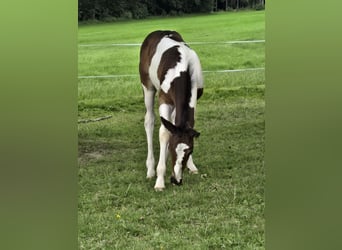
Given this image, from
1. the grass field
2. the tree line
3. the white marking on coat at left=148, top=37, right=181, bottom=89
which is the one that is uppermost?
the tree line

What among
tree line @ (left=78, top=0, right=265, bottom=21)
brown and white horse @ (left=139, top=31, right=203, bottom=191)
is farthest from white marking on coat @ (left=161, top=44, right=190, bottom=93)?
tree line @ (left=78, top=0, right=265, bottom=21)

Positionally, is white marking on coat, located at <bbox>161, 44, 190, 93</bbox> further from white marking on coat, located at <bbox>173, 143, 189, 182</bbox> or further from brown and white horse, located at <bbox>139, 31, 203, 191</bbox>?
white marking on coat, located at <bbox>173, 143, 189, 182</bbox>

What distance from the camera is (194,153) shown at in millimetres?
2936

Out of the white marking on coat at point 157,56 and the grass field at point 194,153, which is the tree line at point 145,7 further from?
the white marking on coat at point 157,56

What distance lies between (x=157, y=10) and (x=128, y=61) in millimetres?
310

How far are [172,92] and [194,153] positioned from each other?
12.9 inches

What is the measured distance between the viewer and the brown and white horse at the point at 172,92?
111 inches

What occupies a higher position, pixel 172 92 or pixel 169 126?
pixel 172 92

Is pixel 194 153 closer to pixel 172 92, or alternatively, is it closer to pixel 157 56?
pixel 172 92

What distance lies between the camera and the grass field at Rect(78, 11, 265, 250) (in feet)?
9.15

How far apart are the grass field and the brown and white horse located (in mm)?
43

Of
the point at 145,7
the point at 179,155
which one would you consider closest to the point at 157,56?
the point at 145,7

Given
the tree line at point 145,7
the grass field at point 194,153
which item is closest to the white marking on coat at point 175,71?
the grass field at point 194,153

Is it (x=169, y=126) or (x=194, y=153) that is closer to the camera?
(x=169, y=126)
